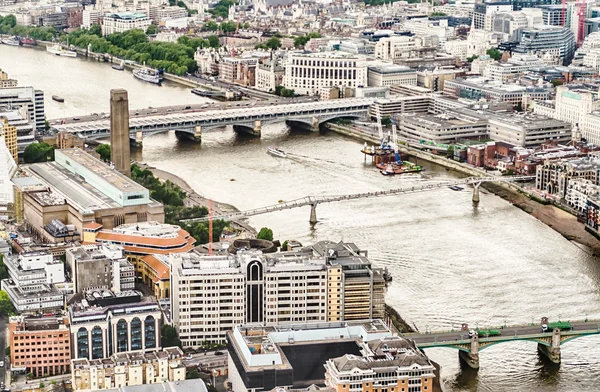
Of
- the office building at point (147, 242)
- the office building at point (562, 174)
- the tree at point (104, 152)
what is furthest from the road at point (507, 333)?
the tree at point (104, 152)

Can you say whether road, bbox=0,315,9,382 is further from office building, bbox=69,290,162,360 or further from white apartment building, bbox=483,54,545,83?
white apartment building, bbox=483,54,545,83

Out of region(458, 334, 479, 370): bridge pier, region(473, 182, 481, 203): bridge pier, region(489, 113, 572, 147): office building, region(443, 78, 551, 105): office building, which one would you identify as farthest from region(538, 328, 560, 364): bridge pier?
region(443, 78, 551, 105): office building

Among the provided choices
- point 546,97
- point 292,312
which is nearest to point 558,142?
point 546,97

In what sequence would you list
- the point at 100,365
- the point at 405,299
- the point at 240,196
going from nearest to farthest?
the point at 100,365, the point at 405,299, the point at 240,196

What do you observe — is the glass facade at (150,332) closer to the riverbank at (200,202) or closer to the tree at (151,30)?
the riverbank at (200,202)

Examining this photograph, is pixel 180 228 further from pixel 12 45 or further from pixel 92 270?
pixel 12 45

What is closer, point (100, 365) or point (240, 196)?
point (100, 365)
